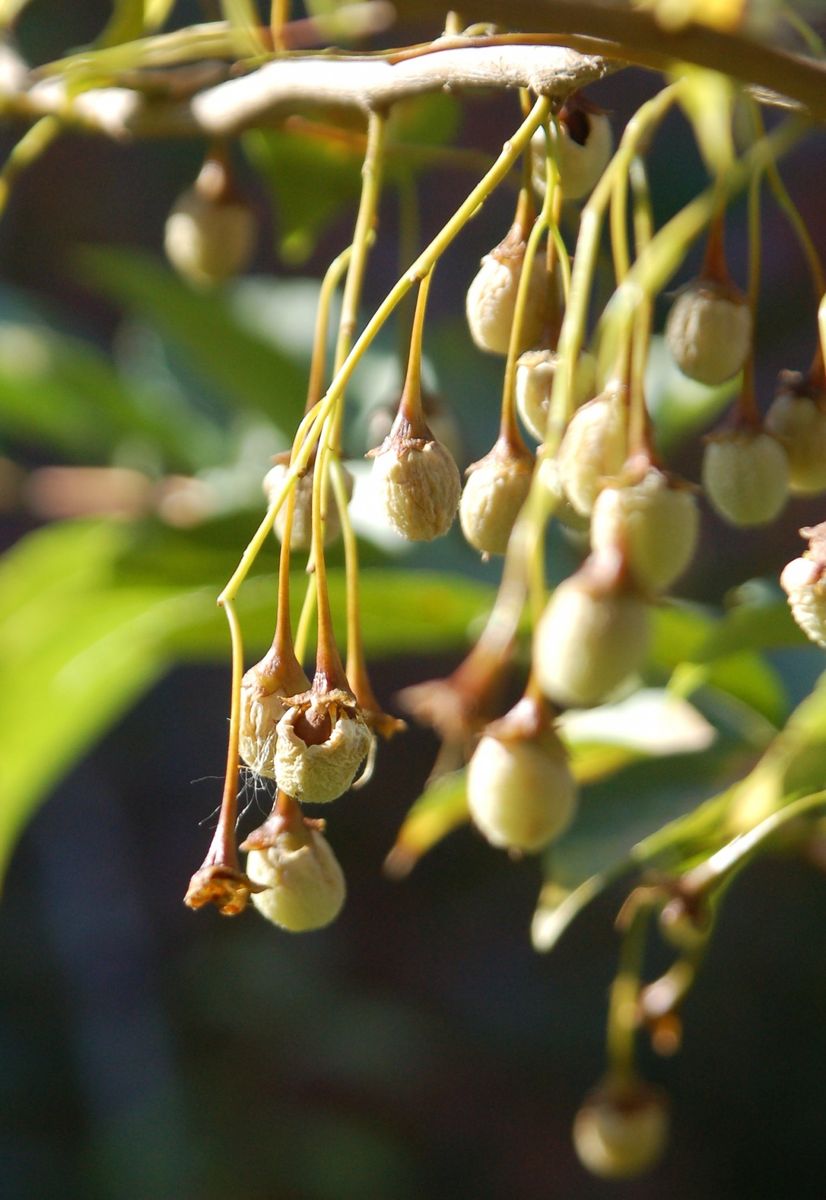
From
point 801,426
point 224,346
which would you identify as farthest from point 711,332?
point 224,346

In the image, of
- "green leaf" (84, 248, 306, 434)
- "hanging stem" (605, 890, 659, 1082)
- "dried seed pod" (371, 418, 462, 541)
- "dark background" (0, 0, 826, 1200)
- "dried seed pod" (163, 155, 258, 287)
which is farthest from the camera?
"dark background" (0, 0, 826, 1200)

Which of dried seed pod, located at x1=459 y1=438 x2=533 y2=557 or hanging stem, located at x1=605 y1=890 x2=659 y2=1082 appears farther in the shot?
hanging stem, located at x1=605 y1=890 x2=659 y2=1082


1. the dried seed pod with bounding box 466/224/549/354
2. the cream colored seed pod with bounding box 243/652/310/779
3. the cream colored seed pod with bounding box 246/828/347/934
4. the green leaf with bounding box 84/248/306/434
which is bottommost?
the green leaf with bounding box 84/248/306/434

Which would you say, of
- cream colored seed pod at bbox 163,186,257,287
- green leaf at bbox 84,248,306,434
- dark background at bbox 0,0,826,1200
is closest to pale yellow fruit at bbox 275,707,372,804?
cream colored seed pod at bbox 163,186,257,287

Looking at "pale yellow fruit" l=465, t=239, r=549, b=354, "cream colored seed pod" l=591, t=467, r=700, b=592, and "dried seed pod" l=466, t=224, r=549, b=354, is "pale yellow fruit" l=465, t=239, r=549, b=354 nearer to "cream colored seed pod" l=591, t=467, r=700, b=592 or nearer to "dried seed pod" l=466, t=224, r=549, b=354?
"dried seed pod" l=466, t=224, r=549, b=354

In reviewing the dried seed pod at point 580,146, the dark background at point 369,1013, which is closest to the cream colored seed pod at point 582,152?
the dried seed pod at point 580,146

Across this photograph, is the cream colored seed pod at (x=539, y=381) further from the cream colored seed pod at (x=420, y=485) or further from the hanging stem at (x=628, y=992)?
the hanging stem at (x=628, y=992)
